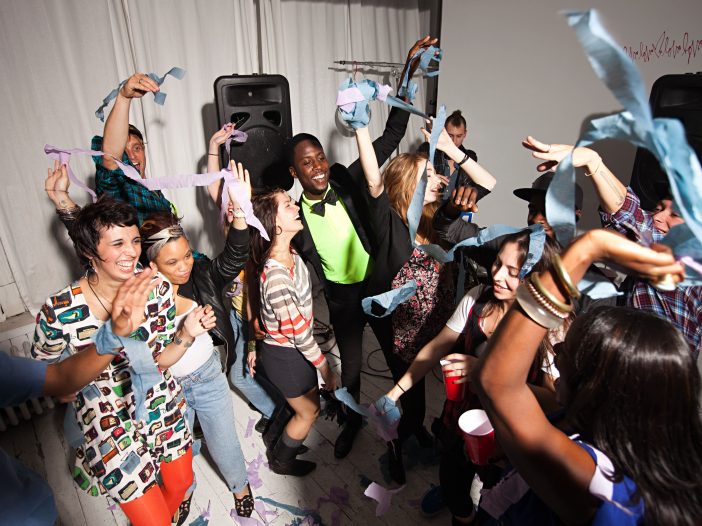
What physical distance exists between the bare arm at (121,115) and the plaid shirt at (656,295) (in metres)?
1.99

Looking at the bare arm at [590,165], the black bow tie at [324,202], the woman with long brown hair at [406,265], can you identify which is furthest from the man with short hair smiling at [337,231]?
the bare arm at [590,165]

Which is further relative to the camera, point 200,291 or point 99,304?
point 200,291

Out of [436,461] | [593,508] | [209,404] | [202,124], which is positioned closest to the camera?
[593,508]

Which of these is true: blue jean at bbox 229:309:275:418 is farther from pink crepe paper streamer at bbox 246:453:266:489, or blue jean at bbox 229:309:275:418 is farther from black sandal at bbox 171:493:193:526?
black sandal at bbox 171:493:193:526

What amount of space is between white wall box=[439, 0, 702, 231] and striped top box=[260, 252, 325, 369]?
2701 millimetres

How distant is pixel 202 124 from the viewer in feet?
10.4

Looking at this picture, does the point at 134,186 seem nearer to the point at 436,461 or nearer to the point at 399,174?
the point at 399,174

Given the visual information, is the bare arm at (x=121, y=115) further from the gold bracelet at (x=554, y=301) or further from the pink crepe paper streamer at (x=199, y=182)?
the gold bracelet at (x=554, y=301)

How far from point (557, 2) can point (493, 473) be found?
3525 millimetres

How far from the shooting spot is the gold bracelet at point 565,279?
1.83 ft

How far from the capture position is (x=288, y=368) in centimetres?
185

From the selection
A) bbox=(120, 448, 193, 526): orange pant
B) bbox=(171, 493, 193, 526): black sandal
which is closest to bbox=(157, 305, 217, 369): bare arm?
bbox=(120, 448, 193, 526): orange pant

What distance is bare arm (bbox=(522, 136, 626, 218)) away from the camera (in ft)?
3.82

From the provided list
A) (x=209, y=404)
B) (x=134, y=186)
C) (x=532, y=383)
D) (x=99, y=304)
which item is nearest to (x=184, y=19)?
(x=134, y=186)
